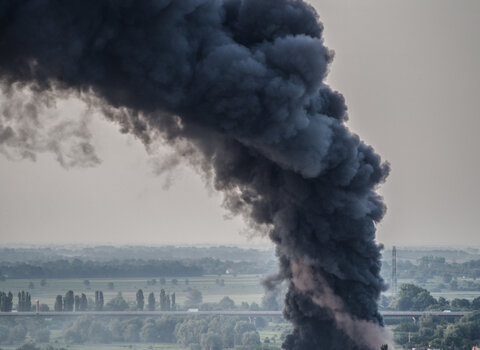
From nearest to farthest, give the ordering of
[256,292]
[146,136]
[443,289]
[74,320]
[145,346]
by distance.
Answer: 1. [146,136]
2. [145,346]
3. [74,320]
4. [256,292]
5. [443,289]

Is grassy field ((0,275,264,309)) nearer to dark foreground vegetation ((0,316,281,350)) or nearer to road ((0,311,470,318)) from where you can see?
road ((0,311,470,318))

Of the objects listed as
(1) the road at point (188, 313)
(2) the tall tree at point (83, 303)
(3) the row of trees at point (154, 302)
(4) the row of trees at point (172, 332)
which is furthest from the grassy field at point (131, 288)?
(4) the row of trees at point (172, 332)

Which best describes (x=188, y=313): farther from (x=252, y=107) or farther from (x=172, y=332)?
(x=252, y=107)

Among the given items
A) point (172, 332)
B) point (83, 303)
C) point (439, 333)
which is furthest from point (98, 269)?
point (439, 333)

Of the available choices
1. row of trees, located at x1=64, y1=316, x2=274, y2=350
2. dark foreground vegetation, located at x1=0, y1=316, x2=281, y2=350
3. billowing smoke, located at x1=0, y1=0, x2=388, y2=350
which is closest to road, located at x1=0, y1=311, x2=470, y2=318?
dark foreground vegetation, located at x1=0, y1=316, x2=281, y2=350

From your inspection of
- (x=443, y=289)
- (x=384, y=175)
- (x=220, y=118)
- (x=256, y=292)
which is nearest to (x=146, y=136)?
(x=220, y=118)

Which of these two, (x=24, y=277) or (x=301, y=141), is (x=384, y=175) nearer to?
(x=301, y=141)

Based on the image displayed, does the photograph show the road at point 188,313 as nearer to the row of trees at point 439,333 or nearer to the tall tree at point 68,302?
the tall tree at point 68,302
